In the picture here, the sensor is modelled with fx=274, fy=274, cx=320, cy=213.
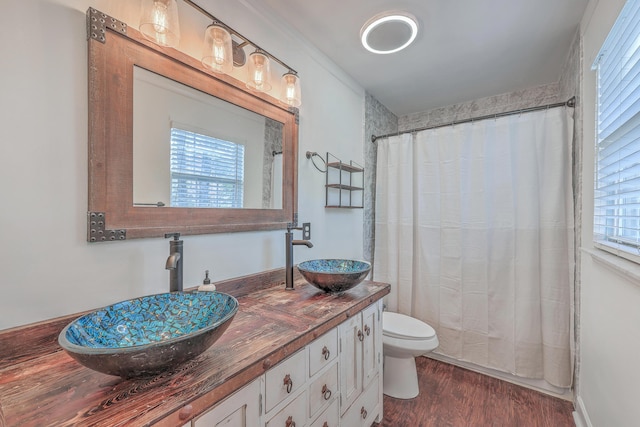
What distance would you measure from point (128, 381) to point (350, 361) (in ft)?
2.94

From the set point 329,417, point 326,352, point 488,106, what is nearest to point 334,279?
point 326,352

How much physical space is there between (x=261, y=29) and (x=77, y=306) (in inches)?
→ 60.7

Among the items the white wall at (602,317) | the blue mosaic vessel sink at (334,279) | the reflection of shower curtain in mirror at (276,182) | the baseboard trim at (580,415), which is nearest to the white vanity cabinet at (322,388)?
the blue mosaic vessel sink at (334,279)

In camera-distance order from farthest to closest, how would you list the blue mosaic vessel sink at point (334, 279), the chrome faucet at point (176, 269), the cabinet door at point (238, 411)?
the blue mosaic vessel sink at point (334, 279) → the chrome faucet at point (176, 269) → the cabinet door at point (238, 411)

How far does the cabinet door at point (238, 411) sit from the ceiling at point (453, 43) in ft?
5.91

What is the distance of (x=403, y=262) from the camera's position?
243cm

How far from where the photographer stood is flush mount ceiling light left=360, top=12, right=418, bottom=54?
156cm

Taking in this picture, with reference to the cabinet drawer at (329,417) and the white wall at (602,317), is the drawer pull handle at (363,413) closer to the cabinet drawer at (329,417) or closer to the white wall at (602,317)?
the cabinet drawer at (329,417)

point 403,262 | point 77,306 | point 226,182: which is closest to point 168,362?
point 77,306

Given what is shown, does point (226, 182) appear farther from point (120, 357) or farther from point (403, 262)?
point (403, 262)

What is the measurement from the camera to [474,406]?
1.74 metres

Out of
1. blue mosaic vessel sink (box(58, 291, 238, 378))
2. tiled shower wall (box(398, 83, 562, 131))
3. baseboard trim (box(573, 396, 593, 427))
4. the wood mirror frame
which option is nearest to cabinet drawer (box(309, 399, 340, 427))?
blue mosaic vessel sink (box(58, 291, 238, 378))

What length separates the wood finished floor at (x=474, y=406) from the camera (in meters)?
1.60

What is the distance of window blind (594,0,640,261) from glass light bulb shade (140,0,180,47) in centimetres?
168
